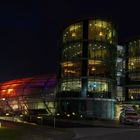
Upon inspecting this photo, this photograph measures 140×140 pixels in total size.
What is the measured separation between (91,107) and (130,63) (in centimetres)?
2179

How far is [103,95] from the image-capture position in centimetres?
8662

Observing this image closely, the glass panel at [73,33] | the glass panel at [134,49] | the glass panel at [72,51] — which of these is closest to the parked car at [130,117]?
the glass panel at [72,51]

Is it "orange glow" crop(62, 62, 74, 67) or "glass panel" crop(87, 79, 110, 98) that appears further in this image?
"orange glow" crop(62, 62, 74, 67)

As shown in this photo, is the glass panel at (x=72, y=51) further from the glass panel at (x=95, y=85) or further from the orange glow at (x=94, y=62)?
the glass panel at (x=95, y=85)

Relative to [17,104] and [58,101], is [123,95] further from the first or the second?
[17,104]

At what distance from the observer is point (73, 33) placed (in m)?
90.6

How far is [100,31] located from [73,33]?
5.50 metres

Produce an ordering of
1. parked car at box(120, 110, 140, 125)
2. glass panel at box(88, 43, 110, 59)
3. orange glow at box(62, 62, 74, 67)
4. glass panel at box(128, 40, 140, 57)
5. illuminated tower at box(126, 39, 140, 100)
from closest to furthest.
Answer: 1. parked car at box(120, 110, 140, 125)
2. glass panel at box(88, 43, 110, 59)
3. orange glow at box(62, 62, 74, 67)
4. illuminated tower at box(126, 39, 140, 100)
5. glass panel at box(128, 40, 140, 57)

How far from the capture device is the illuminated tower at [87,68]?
8606 cm

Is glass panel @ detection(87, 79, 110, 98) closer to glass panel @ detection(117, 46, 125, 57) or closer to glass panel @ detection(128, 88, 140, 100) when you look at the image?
glass panel @ detection(128, 88, 140, 100)

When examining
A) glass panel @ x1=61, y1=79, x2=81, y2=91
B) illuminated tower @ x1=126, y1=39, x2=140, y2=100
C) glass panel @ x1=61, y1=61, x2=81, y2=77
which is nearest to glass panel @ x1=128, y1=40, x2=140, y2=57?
illuminated tower @ x1=126, y1=39, x2=140, y2=100

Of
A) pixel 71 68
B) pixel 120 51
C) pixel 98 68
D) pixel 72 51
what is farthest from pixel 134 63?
pixel 72 51

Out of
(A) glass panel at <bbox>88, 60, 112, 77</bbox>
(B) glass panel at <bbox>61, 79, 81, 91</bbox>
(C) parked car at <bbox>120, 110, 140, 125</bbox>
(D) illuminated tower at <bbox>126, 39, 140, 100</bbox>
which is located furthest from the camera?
(D) illuminated tower at <bbox>126, 39, 140, 100</bbox>

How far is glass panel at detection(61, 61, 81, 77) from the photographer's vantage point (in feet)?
291
